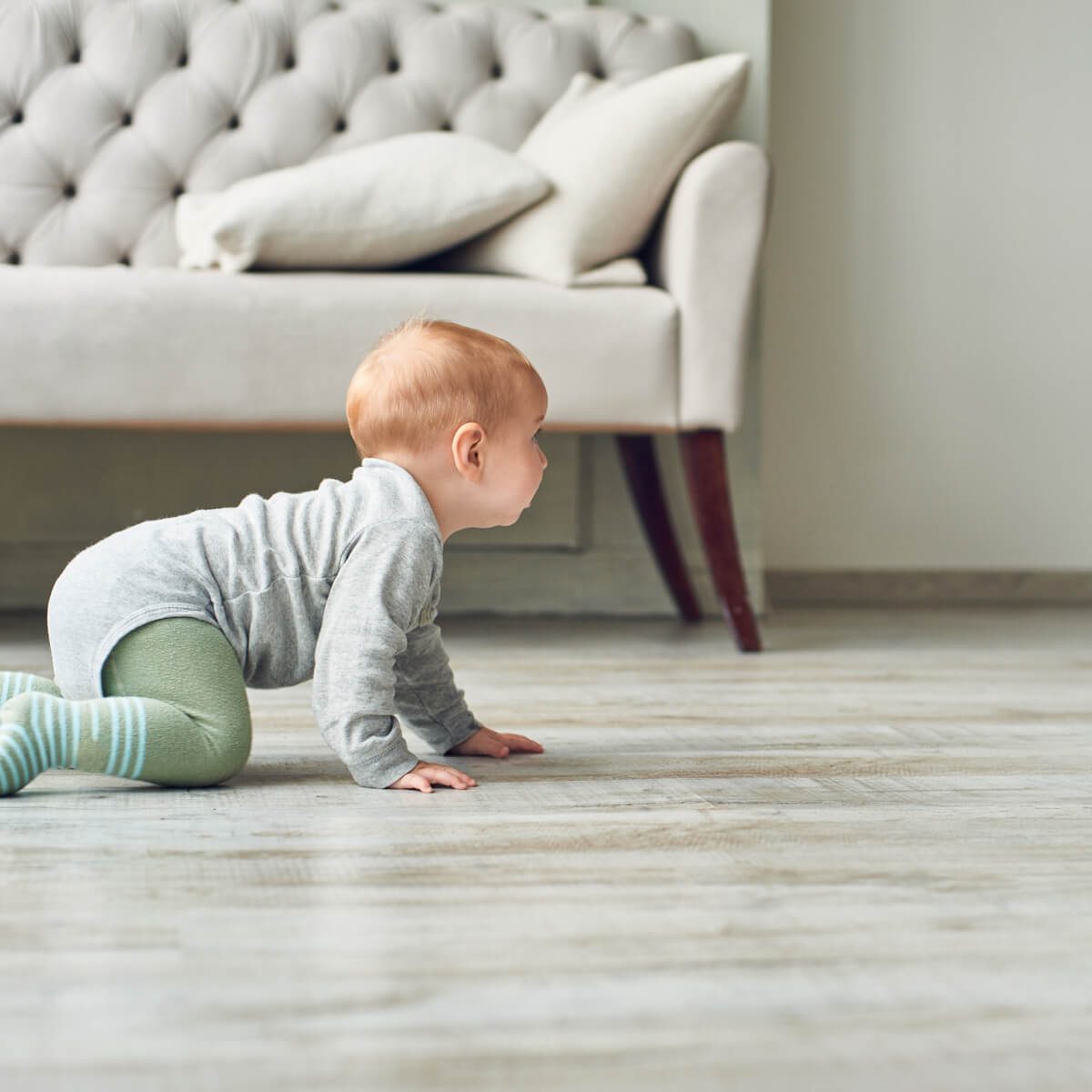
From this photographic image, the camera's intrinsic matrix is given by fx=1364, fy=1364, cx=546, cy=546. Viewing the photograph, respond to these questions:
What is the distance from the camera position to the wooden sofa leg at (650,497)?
A: 6.85 feet

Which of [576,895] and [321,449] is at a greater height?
[576,895]

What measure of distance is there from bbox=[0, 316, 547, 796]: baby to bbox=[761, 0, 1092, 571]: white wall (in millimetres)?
1539

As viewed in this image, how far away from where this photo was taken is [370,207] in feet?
5.46

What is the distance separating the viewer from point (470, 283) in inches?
64.6

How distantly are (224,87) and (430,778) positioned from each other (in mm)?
1492

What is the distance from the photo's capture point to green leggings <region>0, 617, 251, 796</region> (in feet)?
2.93

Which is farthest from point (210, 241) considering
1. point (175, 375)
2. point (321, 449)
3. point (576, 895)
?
point (576, 895)

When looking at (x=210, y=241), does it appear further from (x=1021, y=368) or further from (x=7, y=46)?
(x=1021, y=368)

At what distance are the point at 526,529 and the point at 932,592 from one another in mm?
806

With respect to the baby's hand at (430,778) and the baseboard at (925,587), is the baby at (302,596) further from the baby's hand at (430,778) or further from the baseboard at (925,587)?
the baseboard at (925,587)

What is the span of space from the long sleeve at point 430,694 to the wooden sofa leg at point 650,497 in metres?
1.04

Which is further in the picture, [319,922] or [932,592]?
[932,592]

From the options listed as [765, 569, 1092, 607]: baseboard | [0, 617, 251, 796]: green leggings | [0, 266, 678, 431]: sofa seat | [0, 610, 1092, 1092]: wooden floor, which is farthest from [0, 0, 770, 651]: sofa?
[0, 617, 251, 796]: green leggings

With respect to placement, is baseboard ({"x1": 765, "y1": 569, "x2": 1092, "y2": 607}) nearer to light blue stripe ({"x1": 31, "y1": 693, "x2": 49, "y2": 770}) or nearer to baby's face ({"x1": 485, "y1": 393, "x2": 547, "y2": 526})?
baby's face ({"x1": 485, "y1": 393, "x2": 547, "y2": 526})
